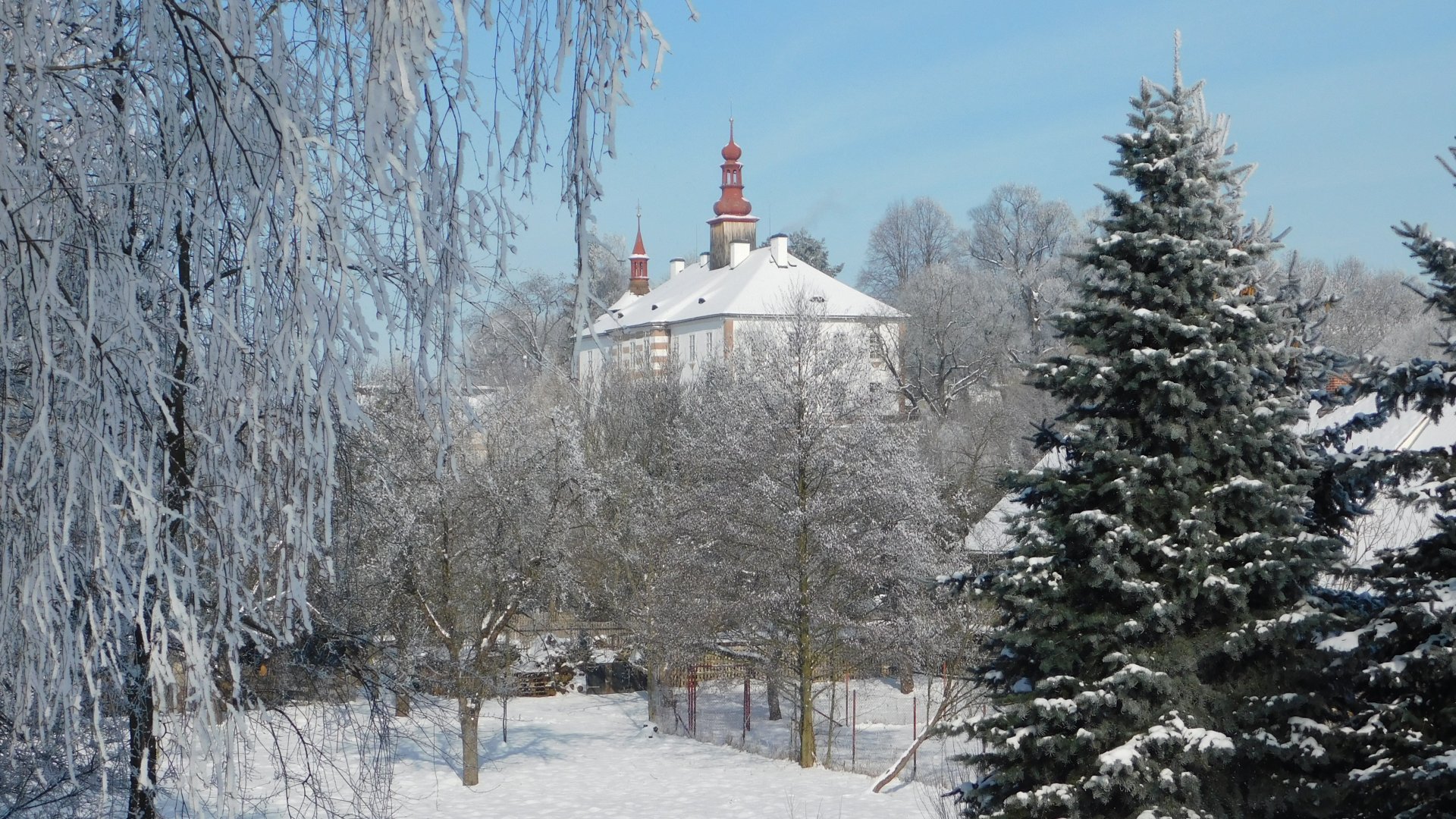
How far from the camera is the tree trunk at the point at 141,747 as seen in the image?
3875 millimetres

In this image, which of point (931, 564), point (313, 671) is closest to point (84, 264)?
point (313, 671)

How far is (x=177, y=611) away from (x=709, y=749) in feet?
74.7

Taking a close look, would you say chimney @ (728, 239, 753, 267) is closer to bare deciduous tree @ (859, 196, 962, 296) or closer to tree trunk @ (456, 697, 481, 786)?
bare deciduous tree @ (859, 196, 962, 296)

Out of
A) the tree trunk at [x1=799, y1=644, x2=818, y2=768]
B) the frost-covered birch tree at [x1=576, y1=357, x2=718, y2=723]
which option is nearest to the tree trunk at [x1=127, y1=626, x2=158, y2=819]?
the frost-covered birch tree at [x1=576, y1=357, x2=718, y2=723]

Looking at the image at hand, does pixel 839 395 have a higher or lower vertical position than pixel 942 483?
higher

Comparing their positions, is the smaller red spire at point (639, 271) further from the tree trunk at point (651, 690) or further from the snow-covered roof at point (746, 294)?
the tree trunk at point (651, 690)

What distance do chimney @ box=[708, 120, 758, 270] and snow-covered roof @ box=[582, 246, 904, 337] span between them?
2.20 m

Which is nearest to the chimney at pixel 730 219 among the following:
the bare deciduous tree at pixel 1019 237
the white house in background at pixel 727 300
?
the white house in background at pixel 727 300

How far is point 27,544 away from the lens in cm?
229

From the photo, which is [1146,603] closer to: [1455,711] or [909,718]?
[1455,711]

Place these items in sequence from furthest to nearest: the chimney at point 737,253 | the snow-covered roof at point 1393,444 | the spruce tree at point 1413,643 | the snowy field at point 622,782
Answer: the chimney at point 737,253, the snowy field at point 622,782, the snow-covered roof at point 1393,444, the spruce tree at point 1413,643

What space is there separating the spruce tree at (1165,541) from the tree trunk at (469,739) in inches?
447

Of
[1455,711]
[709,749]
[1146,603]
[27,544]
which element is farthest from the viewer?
[709,749]

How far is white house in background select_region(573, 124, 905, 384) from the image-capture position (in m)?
40.8
